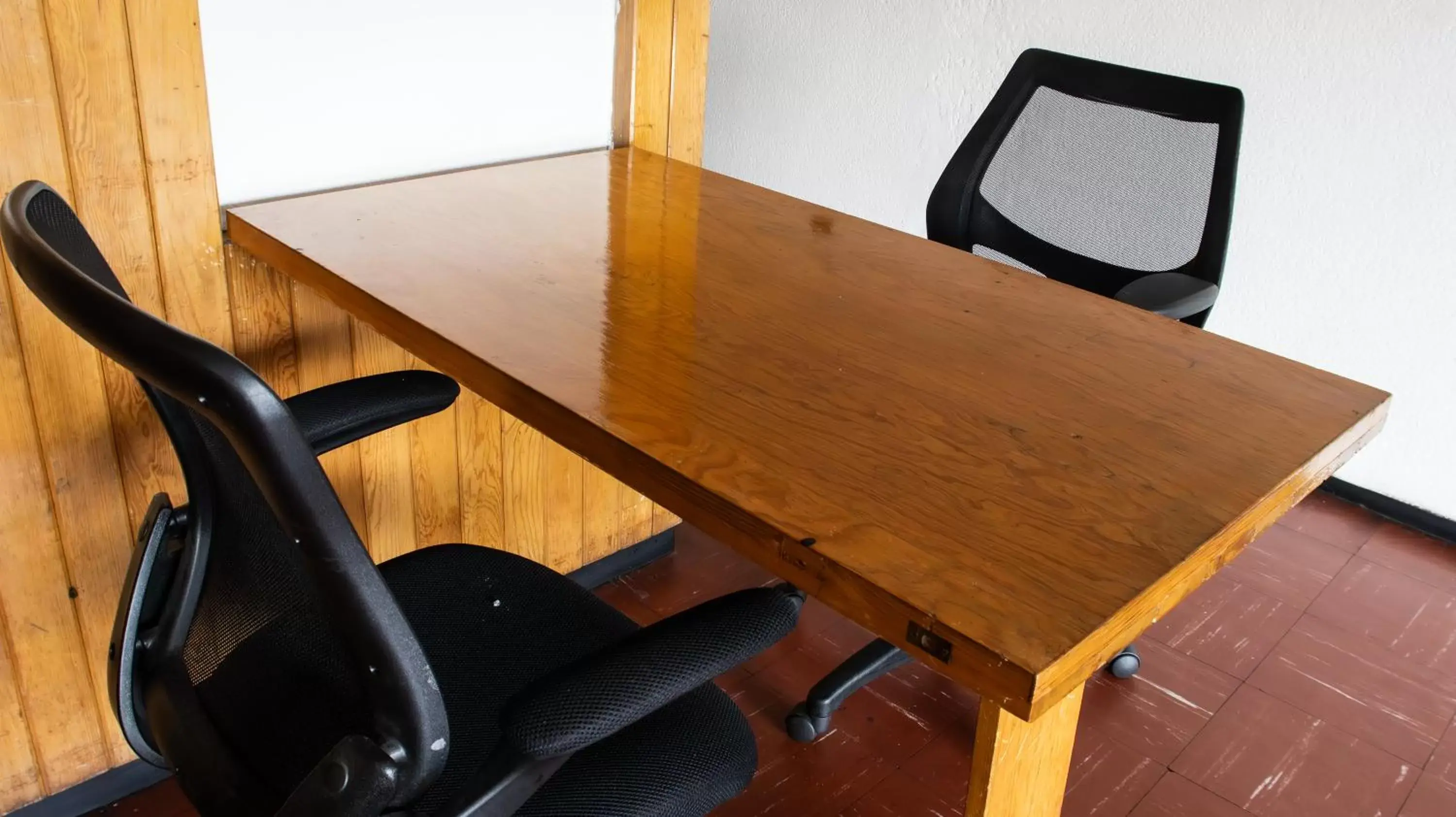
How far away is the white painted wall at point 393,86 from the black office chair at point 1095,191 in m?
0.68

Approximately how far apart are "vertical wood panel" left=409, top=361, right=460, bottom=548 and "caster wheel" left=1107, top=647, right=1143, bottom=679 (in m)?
1.19

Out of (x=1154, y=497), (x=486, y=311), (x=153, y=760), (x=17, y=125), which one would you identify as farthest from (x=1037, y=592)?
(x=17, y=125)

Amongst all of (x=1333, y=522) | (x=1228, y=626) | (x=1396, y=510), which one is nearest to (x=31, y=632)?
(x=1228, y=626)

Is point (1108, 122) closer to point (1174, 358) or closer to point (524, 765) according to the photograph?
point (1174, 358)

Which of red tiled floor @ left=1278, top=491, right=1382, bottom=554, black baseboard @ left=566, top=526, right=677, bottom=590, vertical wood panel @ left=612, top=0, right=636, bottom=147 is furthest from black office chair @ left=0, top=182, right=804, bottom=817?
red tiled floor @ left=1278, top=491, right=1382, bottom=554

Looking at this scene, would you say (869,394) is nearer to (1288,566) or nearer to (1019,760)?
(1019,760)

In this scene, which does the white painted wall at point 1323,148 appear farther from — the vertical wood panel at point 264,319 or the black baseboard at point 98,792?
the black baseboard at point 98,792

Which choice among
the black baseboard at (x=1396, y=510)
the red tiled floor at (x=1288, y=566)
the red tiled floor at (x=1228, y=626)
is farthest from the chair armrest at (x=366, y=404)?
the black baseboard at (x=1396, y=510)

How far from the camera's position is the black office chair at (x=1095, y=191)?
188 cm

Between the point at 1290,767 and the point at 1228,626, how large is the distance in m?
0.42

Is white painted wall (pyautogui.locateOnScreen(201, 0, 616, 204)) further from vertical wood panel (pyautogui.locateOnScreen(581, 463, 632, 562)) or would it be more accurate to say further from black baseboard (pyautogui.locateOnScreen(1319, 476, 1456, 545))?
black baseboard (pyautogui.locateOnScreen(1319, 476, 1456, 545))

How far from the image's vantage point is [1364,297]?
266 cm

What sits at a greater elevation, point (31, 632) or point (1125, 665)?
point (31, 632)

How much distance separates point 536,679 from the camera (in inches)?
44.4
